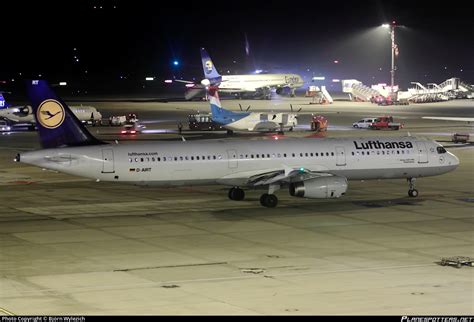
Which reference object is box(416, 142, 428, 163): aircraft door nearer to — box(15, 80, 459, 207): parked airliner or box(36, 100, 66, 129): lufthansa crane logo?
box(15, 80, 459, 207): parked airliner

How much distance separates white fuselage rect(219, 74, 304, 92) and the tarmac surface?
109396mm

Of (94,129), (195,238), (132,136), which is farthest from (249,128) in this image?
(195,238)

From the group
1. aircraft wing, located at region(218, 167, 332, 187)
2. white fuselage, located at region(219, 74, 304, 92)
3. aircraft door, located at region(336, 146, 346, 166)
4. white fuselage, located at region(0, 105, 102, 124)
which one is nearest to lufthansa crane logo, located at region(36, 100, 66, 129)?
aircraft wing, located at region(218, 167, 332, 187)

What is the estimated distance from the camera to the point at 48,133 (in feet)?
153

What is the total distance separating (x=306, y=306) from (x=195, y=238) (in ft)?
42.0

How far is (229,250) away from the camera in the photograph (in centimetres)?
3659

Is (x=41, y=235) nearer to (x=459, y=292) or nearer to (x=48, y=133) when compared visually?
(x=48, y=133)

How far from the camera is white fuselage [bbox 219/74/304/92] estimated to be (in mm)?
169875

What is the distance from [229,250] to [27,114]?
3216 inches

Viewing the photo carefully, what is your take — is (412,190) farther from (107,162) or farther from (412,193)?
(107,162)

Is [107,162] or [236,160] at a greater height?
[107,162]

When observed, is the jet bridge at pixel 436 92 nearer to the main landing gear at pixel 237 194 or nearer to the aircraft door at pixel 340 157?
→ the aircraft door at pixel 340 157

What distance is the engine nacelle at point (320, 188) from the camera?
45.9m

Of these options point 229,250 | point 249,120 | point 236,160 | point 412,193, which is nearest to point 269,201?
point 236,160
